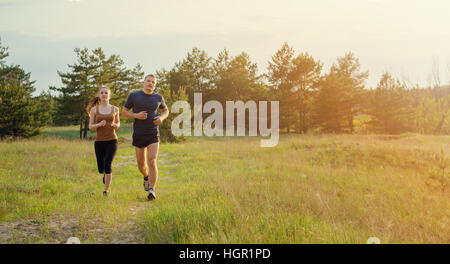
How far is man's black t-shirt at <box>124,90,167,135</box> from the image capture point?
5.33 metres

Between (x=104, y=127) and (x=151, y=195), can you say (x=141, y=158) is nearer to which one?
(x=151, y=195)

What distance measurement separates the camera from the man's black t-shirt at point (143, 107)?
17.5 ft

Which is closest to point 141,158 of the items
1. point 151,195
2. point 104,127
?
point 151,195

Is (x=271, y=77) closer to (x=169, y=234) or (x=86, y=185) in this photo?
(x=86, y=185)

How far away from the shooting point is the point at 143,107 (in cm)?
534

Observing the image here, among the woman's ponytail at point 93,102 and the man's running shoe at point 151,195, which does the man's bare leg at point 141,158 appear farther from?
the woman's ponytail at point 93,102

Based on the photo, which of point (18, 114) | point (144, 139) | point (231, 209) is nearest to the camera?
point (231, 209)

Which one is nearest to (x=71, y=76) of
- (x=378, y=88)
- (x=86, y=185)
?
(x=86, y=185)

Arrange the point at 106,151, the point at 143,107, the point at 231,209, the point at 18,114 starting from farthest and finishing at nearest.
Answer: the point at 18,114 < the point at 106,151 < the point at 143,107 < the point at 231,209

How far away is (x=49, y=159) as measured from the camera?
1085cm

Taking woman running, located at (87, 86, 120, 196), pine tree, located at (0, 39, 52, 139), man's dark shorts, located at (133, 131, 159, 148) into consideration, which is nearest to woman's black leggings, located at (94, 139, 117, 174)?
woman running, located at (87, 86, 120, 196)

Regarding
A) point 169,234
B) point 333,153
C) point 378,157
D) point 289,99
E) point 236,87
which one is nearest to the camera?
point 169,234
